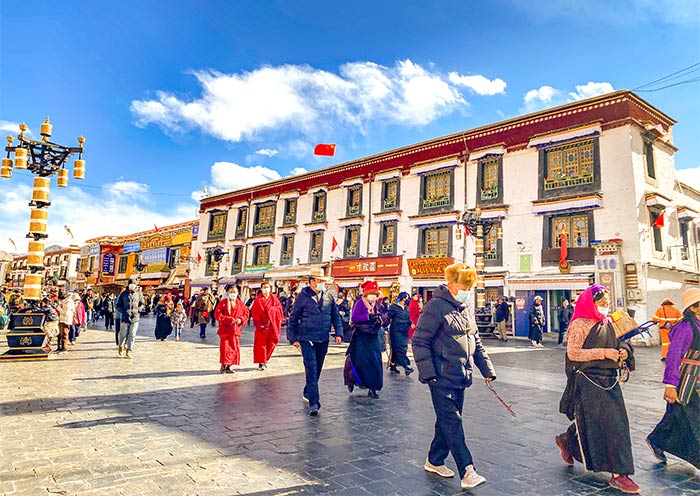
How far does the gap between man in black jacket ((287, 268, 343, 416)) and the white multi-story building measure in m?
14.1

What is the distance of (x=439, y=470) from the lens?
3.62 metres

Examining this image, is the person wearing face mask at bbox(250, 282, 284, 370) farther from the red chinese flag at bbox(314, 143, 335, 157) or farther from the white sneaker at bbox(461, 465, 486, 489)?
the red chinese flag at bbox(314, 143, 335, 157)

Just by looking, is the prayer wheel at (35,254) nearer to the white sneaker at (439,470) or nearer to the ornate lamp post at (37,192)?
the ornate lamp post at (37,192)

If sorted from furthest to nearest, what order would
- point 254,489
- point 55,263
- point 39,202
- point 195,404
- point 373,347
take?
point 55,263 < point 39,202 < point 373,347 < point 195,404 < point 254,489

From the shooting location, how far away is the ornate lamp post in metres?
10.2

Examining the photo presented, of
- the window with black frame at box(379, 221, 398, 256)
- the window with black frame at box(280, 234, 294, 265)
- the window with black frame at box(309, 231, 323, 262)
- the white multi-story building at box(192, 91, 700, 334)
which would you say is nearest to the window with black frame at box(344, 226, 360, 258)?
the white multi-story building at box(192, 91, 700, 334)

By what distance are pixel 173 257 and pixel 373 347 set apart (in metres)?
37.4

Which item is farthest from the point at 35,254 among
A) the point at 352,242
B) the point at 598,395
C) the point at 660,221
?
the point at 660,221

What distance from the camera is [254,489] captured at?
3.25 meters

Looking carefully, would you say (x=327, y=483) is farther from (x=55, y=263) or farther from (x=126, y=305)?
(x=55, y=263)

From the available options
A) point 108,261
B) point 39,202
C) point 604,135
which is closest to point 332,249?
point 604,135

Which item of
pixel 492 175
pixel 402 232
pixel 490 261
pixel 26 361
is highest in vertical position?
pixel 492 175

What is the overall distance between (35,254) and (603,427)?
12.8m

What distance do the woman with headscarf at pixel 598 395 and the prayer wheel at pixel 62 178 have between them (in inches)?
503
